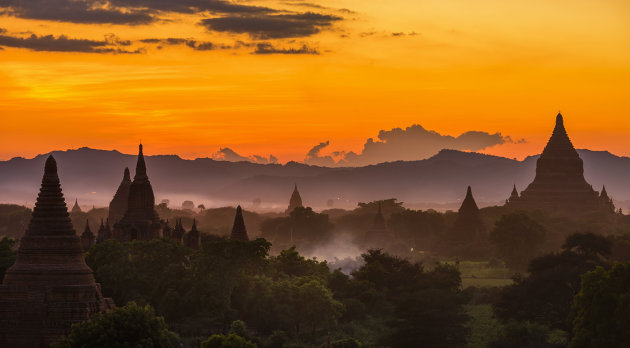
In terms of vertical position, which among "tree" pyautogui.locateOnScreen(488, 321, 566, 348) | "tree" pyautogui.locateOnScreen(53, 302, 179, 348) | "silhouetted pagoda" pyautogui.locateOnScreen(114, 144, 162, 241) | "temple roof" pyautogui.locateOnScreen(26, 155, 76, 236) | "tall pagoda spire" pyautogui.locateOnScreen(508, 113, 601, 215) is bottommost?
"tree" pyautogui.locateOnScreen(488, 321, 566, 348)

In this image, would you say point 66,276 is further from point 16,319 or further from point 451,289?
point 451,289

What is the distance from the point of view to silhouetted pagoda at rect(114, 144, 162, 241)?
11775cm

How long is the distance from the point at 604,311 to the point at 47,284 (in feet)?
91.7

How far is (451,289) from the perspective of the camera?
313 ft

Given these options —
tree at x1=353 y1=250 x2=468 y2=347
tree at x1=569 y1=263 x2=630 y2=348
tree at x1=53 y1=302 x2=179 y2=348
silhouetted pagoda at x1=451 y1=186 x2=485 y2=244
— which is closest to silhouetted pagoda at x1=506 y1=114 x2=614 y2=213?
silhouetted pagoda at x1=451 y1=186 x2=485 y2=244

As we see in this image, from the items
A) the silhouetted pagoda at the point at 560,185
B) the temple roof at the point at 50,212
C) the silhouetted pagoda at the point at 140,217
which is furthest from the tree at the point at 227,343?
the silhouetted pagoda at the point at 560,185

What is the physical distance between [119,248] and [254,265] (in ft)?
29.5

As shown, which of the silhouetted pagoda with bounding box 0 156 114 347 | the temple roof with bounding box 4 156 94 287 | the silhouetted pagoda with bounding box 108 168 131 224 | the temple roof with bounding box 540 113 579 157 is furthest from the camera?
the temple roof with bounding box 540 113 579 157

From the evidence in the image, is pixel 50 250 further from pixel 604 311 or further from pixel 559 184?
pixel 559 184

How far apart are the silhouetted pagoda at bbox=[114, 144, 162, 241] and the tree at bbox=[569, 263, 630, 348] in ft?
189

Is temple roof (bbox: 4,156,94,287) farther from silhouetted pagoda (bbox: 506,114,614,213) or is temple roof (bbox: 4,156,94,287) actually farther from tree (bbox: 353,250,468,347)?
silhouetted pagoda (bbox: 506,114,614,213)

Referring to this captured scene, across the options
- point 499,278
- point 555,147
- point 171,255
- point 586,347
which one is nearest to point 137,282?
point 171,255

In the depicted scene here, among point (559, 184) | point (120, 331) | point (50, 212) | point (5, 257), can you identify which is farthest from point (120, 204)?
point (120, 331)

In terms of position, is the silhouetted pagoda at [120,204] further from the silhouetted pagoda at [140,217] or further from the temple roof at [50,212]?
the temple roof at [50,212]
